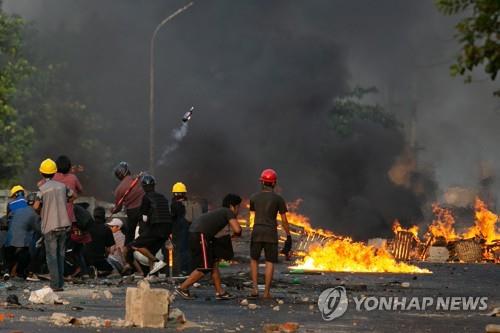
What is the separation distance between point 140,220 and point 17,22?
28599 millimetres

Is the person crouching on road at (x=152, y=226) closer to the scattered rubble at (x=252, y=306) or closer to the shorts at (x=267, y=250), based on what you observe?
the shorts at (x=267, y=250)

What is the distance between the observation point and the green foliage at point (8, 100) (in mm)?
47156

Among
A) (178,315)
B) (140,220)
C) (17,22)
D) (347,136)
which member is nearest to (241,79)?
(347,136)

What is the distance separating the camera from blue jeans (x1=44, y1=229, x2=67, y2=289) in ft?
57.0

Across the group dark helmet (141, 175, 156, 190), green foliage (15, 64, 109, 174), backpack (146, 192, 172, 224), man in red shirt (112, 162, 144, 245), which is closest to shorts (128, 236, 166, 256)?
backpack (146, 192, 172, 224)

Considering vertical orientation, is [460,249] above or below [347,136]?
below

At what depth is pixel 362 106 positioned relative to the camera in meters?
72.0

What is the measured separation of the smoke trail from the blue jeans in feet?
130

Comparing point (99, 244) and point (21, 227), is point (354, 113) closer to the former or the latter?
point (99, 244)

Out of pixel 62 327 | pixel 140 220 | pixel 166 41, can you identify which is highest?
pixel 166 41

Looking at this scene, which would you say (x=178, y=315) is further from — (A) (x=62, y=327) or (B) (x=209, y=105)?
(B) (x=209, y=105)

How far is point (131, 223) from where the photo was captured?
21797mm

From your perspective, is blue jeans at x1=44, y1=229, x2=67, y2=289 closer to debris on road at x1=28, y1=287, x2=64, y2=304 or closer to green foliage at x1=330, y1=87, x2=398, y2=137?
debris on road at x1=28, y1=287, x2=64, y2=304

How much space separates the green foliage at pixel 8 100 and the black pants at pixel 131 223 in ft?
82.6
